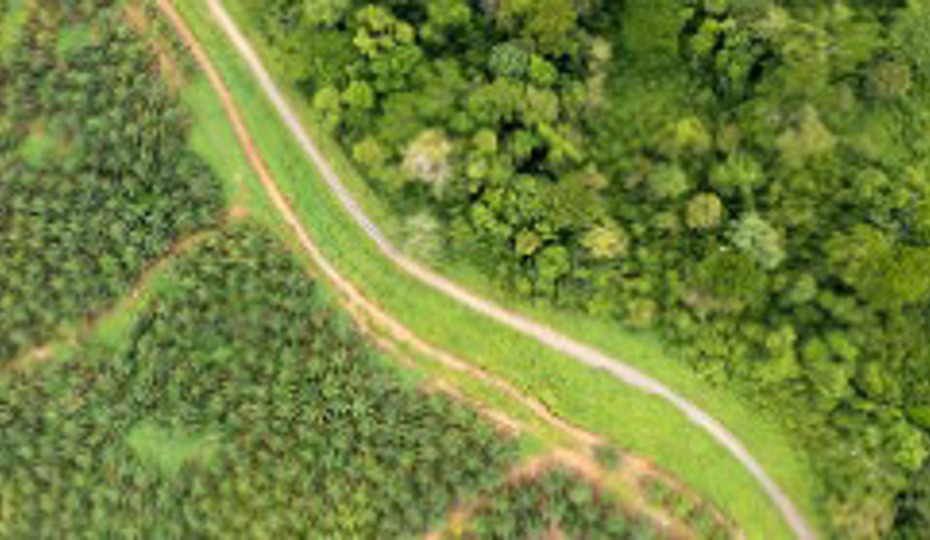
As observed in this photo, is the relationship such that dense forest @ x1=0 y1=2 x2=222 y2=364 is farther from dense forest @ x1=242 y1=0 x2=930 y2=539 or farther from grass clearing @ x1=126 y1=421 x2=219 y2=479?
dense forest @ x1=242 y1=0 x2=930 y2=539

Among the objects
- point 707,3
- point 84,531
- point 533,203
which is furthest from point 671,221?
point 84,531

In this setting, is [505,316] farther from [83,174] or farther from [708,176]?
[83,174]

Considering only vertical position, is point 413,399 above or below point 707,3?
below

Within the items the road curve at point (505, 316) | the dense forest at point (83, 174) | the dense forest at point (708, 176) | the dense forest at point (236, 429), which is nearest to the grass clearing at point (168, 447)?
the dense forest at point (236, 429)

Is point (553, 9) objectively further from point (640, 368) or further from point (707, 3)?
point (640, 368)

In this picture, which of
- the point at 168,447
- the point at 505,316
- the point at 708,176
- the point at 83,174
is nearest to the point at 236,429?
the point at 168,447

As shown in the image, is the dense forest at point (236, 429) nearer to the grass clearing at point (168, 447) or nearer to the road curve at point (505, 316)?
the grass clearing at point (168, 447)

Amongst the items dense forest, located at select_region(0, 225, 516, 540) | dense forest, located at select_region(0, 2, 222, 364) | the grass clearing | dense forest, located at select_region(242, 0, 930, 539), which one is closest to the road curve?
dense forest, located at select_region(242, 0, 930, 539)
